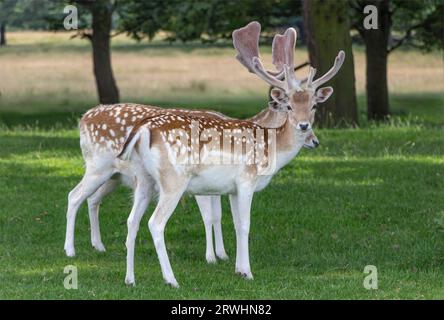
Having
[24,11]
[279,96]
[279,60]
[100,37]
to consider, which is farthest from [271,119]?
[24,11]

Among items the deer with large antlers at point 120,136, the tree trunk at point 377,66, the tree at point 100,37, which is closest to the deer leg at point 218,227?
the deer with large antlers at point 120,136

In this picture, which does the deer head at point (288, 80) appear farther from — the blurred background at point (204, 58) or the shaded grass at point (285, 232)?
the blurred background at point (204, 58)

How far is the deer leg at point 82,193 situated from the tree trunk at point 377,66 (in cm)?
1537

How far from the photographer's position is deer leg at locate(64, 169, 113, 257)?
10.5 meters

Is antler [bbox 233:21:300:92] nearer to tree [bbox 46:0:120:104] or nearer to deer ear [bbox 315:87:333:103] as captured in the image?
deer ear [bbox 315:87:333:103]

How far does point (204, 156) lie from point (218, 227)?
150 centimetres

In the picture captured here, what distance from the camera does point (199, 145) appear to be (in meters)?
9.23

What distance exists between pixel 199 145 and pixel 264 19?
17.8m

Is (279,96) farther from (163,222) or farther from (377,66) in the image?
(377,66)

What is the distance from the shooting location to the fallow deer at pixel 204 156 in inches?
357

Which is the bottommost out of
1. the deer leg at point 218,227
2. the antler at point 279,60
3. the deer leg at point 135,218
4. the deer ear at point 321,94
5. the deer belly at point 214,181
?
the deer leg at point 218,227

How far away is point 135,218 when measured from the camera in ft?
30.4

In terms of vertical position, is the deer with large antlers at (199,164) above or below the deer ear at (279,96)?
below
